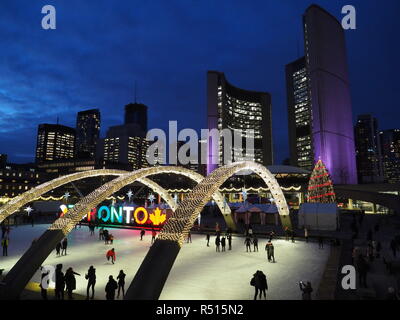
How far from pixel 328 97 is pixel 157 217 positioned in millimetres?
79767

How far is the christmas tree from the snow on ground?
20413mm

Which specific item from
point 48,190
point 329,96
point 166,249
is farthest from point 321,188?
point 329,96

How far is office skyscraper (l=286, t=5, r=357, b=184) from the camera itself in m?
90.1

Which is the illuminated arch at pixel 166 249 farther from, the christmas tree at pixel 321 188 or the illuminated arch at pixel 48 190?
the christmas tree at pixel 321 188

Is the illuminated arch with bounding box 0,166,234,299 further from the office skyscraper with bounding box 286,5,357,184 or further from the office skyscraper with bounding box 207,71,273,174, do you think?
the office skyscraper with bounding box 207,71,273,174

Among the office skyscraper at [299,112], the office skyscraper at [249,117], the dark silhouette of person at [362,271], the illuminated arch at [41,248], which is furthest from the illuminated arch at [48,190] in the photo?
the office skyscraper at [299,112]

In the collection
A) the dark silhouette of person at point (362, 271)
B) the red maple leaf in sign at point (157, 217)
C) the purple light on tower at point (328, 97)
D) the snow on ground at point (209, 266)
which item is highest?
the purple light on tower at point (328, 97)

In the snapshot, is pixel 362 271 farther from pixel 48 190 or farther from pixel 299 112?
pixel 299 112

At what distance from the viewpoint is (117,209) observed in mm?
35250

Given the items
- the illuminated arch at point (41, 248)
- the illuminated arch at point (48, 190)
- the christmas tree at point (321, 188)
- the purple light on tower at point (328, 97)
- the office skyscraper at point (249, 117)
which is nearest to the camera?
the illuminated arch at point (41, 248)

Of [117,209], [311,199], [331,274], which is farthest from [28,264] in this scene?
[311,199]

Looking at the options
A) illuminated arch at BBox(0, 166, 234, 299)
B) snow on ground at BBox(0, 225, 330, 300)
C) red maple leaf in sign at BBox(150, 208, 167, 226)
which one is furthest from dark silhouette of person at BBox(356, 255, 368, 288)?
red maple leaf in sign at BBox(150, 208, 167, 226)

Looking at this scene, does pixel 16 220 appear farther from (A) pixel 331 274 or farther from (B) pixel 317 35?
(B) pixel 317 35

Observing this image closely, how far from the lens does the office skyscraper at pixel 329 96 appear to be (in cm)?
9006
